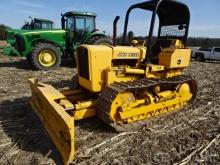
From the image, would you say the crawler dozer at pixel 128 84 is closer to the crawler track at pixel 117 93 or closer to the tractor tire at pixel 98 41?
the crawler track at pixel 117 93

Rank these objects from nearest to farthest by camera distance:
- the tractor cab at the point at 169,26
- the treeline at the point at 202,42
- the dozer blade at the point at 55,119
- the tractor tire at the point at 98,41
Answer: the dozer blade at the point at 55,119, the tractor cab at the point at 169,26, the tractor tire at the point at 98,41, the treeline at the point at 202,42

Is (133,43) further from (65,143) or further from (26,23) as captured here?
(26,23)

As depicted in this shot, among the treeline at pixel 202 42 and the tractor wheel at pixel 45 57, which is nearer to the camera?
the tractor wheel at pixel 45 57

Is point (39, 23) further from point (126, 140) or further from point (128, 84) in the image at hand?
point (126, 140)

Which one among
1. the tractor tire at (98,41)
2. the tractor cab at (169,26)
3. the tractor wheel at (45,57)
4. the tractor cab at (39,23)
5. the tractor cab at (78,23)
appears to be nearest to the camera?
the tractor cab at (169,26)

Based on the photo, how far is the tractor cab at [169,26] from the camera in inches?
265

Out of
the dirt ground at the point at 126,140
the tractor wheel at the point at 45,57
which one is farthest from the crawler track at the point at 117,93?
the tractor wheel at the point at 45,57

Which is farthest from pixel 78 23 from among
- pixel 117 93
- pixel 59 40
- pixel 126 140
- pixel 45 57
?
pixel 126 140

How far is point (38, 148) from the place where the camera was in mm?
4820

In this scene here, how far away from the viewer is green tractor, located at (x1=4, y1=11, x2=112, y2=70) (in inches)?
522

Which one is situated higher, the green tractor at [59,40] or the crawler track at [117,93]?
the green tractor at [59,40]

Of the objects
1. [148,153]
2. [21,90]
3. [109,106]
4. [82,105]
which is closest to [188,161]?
[148,153]

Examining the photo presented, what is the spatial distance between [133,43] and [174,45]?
3.51ft

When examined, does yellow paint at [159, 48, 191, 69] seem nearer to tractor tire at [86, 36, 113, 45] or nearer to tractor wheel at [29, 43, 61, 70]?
tractor tire at [86, 36, 113, 45]
